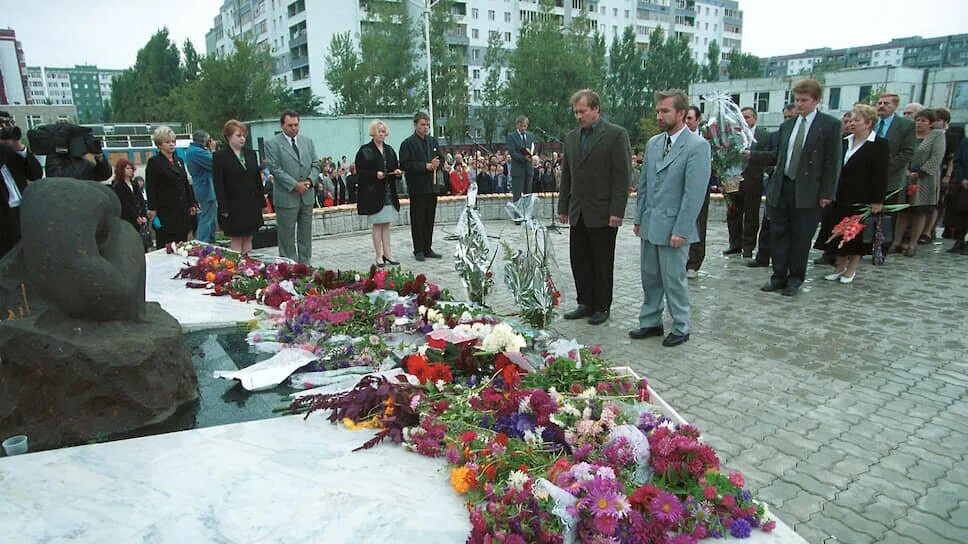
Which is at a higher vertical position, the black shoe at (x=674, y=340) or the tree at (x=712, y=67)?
the tree at (x=712, y=67)

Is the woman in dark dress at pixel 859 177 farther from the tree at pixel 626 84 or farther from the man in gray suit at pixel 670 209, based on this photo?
the tree at pixel 626 84

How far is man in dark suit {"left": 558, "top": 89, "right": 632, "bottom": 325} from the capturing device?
18.1 feet

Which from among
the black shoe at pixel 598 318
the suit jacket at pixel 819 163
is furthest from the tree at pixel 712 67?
the black shoe at pixel 598 318

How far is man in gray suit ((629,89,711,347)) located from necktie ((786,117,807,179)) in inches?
78.5

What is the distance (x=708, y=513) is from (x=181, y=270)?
18.5ft

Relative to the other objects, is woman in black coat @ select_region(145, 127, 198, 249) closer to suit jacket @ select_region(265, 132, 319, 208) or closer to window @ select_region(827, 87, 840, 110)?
suit jacket @ select_region(265, 132, 319, 208)

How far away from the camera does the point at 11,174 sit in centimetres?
539

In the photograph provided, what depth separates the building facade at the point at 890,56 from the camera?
72.9 m

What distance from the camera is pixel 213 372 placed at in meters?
3.99

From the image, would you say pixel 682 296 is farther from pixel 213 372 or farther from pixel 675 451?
pixel 213 372

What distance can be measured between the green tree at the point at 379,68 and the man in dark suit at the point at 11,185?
38.9m

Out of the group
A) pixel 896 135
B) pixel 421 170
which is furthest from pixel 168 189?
pixel 896 135

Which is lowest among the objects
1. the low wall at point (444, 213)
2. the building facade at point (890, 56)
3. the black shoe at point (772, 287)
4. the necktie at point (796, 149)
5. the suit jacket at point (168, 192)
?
the black shoe at point (772, 287)

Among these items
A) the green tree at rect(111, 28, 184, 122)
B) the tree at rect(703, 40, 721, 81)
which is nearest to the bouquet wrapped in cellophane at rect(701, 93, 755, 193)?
the green tree at rect(111, 28, 184, 122)
